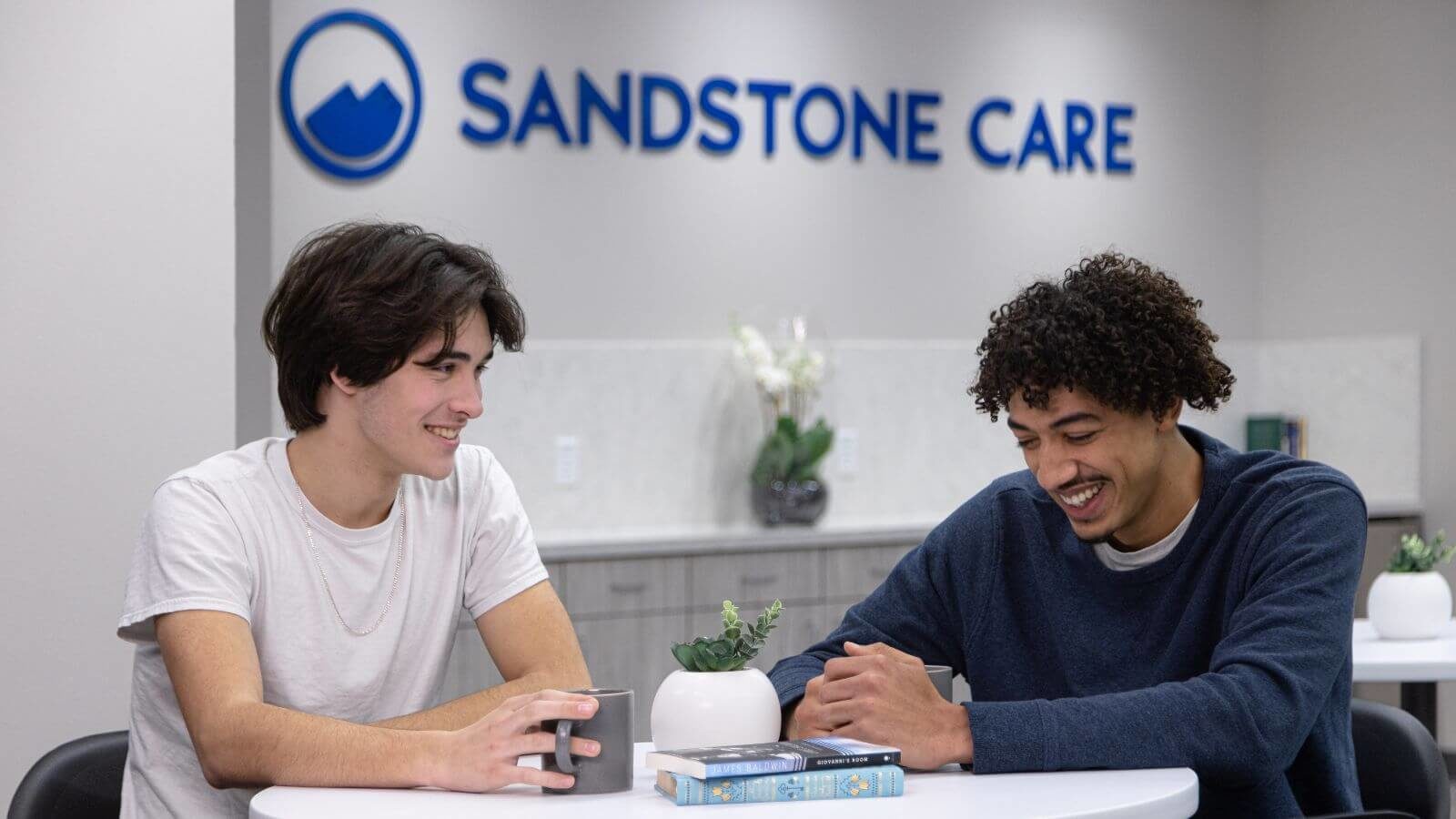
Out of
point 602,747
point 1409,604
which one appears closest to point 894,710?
point 602,747

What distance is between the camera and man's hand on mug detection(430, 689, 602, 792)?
72.1 inches

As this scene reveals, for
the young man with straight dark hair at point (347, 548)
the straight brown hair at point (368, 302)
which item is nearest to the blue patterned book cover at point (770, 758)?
the young man with straight dark hair at point (347, 548)

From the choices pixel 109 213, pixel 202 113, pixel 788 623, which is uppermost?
pixel 202 113

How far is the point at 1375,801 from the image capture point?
8.64 feet

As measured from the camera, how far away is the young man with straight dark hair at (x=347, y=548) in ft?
7.12

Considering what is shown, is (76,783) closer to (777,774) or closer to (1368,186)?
(777,774)

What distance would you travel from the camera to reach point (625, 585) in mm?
5145

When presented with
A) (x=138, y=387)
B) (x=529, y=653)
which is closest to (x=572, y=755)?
(x=529, y=653)

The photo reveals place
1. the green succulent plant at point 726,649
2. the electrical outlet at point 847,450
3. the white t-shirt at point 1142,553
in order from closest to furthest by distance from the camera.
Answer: the green succulent plant at point 726,649 → the white t-shirt at point 1142,553 → the electrical outlet at point 847,450

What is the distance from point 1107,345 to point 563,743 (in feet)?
3.00

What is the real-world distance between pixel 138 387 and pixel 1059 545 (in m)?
2.52

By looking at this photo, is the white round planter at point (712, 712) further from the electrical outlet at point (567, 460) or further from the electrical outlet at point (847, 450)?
the electrical outlet at point (847, 450)

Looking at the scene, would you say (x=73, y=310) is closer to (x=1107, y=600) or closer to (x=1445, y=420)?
(x=1107, y=600)

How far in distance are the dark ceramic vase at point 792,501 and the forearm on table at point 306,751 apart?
371 cm
